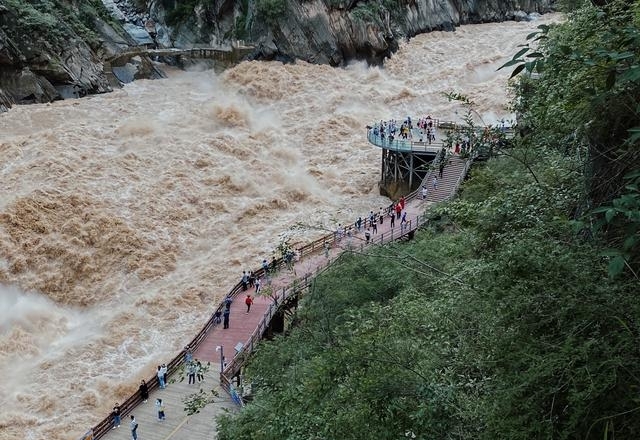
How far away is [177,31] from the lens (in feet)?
182

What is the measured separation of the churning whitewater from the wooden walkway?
1.87m

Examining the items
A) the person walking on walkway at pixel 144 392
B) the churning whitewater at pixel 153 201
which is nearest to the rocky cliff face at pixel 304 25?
the churning whitewater at pixel 153 201

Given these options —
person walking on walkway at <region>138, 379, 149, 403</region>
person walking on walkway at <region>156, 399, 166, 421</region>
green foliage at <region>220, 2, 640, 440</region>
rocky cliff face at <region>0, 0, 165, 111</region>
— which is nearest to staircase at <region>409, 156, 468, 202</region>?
person walking on walkway at <region>138, 379, 149, 403</region>

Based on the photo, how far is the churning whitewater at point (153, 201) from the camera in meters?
20.5

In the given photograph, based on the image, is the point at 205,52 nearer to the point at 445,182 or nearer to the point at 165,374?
the point at 445,182

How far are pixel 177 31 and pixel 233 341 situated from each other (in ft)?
137

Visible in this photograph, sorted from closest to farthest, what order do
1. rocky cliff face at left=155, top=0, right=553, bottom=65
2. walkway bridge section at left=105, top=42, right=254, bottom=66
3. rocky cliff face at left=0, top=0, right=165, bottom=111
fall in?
rocky cliff face at left=0, top=0, right=165, bottom=111
walkway bridge section at left=105, top=42, right=254, bottom=66
rocky cliff face at left=155, top=0, right=553, bottom=65

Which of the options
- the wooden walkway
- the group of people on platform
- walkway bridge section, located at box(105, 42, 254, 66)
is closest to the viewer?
the wooden walkway

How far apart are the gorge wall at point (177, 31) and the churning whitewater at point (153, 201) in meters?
2.55

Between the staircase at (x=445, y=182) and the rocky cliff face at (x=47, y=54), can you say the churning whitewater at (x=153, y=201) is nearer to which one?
the rocky cliff face at (x=47, y=54)

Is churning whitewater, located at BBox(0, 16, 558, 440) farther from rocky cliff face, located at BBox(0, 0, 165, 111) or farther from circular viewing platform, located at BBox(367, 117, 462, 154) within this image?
circular viewing platform, located at BBox(367, 117, 462, 154)

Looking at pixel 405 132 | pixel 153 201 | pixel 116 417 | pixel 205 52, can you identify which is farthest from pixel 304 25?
pixel 116 417

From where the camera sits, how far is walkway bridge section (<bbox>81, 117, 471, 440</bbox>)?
51.9ft

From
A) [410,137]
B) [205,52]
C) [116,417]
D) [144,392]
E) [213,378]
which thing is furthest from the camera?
[205,52]
